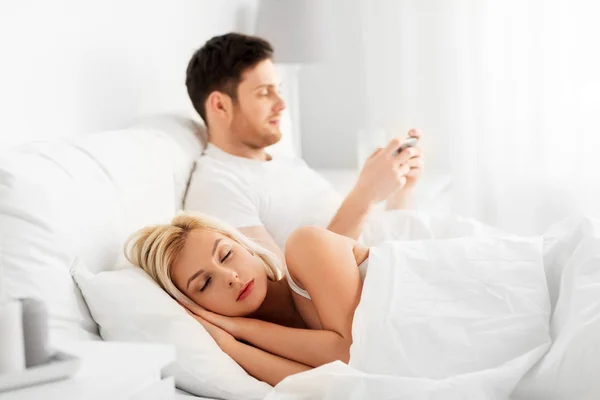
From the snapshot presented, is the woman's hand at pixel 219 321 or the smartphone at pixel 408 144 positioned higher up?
the smartphone at pixel 408 144

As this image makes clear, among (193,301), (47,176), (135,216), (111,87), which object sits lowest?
(193,301)

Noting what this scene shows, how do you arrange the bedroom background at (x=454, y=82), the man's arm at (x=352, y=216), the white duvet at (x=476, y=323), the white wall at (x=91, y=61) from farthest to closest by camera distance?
the bedroom background at (x=454, y=82)
the man's arm at (x=352, y=216)
the white wall at (x=91, y=61)
the white duvet at (x=476, y=323)

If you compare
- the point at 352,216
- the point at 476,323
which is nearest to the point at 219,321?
the point at 476,323

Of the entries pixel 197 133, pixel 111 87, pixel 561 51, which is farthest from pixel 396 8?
pixel 111 87

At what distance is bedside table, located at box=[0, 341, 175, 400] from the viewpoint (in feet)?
3.05

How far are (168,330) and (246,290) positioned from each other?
19 cm

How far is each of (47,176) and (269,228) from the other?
2.74 feet

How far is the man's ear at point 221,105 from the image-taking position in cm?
234

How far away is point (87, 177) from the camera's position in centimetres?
161

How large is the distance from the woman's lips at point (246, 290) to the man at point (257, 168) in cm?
46

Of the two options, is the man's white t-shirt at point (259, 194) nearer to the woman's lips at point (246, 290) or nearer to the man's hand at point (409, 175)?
the man's hand at point (409, 175)

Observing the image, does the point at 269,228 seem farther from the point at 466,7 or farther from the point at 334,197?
the point at 466,7

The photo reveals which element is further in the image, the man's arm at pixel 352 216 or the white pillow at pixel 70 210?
the man's arm at pixel 352 216

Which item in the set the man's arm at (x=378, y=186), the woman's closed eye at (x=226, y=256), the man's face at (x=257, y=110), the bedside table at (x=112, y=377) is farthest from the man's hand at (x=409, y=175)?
the bedside table at (x=112, y=377)
